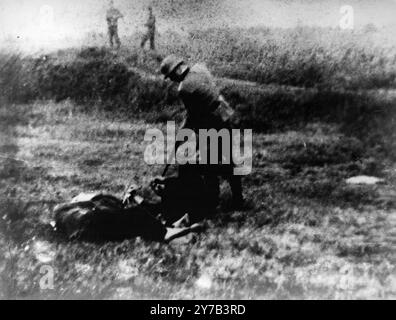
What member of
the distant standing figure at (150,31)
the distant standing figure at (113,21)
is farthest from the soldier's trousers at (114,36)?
the distant standing figure at (150,31)

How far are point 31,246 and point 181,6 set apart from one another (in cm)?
326

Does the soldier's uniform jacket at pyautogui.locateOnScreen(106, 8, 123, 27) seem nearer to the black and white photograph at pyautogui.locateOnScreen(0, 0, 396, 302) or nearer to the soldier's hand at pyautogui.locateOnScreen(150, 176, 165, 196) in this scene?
the black and white photograph at pyautogui.locateOnScreen(0, 0, 396, 302)

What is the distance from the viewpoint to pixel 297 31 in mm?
5160

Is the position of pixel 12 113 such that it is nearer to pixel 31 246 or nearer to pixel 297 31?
pixel 31 246

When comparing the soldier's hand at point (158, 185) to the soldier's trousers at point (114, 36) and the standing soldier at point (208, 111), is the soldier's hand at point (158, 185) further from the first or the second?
the soldier's trousers at point (114, 36)

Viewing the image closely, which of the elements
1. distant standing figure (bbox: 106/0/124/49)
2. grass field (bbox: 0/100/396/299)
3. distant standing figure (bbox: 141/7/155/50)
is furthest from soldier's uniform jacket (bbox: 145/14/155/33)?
grass field (bbox: 0/100/396/299)

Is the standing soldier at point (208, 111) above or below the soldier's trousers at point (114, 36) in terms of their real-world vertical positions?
below

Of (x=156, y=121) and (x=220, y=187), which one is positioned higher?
(x=156, y=121)

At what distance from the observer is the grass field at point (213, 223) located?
189 inches

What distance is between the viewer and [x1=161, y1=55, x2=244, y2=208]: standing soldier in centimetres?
509

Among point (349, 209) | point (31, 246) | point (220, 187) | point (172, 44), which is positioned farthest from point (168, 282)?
point (172, 44)

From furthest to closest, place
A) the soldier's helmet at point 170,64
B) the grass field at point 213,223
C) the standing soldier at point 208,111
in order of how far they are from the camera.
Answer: the soldier's helmet at point 170,64, the standing soldier at point 208,111, the grass field at point 213,223

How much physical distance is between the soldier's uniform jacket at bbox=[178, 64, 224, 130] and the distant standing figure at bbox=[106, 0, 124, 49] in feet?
3.26

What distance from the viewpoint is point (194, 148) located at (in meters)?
5.16
